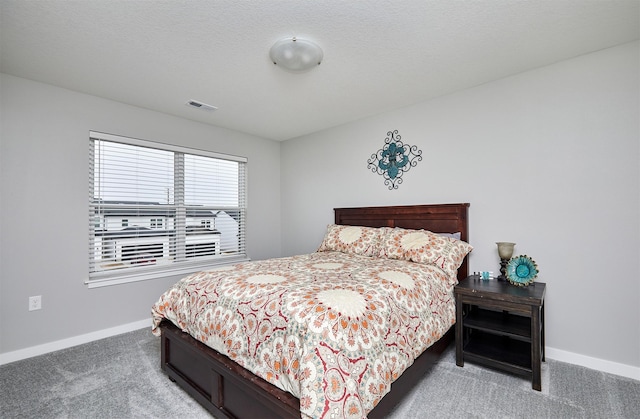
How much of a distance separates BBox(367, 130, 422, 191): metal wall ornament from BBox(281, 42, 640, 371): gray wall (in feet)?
0.47

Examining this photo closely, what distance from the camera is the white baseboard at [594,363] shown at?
6.86ft

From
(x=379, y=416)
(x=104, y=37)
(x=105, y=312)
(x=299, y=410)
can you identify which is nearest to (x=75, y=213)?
(x=105, y=312)

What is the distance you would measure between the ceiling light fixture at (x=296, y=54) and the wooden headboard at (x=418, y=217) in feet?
5.81

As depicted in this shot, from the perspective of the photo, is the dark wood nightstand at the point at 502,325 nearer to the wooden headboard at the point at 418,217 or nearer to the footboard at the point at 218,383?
the wooden headboard at the point at 418,217

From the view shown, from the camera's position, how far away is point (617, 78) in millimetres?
2174

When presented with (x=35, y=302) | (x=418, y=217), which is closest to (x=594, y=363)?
(x=418, y=217)

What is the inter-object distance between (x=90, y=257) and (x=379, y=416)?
303 centimetres

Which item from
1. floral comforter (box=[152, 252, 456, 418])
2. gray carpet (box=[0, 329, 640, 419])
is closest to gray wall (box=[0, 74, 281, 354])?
gray carpet (box=[0, 329, 640, 419])

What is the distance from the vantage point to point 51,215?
2707 millimetres

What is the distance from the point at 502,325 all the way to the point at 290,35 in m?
2.62

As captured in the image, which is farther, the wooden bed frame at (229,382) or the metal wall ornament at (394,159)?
the metal wall ornament at (394,159)

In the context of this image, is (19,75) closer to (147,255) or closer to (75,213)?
(75,213)

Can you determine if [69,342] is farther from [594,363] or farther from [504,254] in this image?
[594,363]

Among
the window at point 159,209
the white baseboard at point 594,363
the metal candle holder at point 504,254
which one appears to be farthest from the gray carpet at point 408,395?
the window at point 159,209
